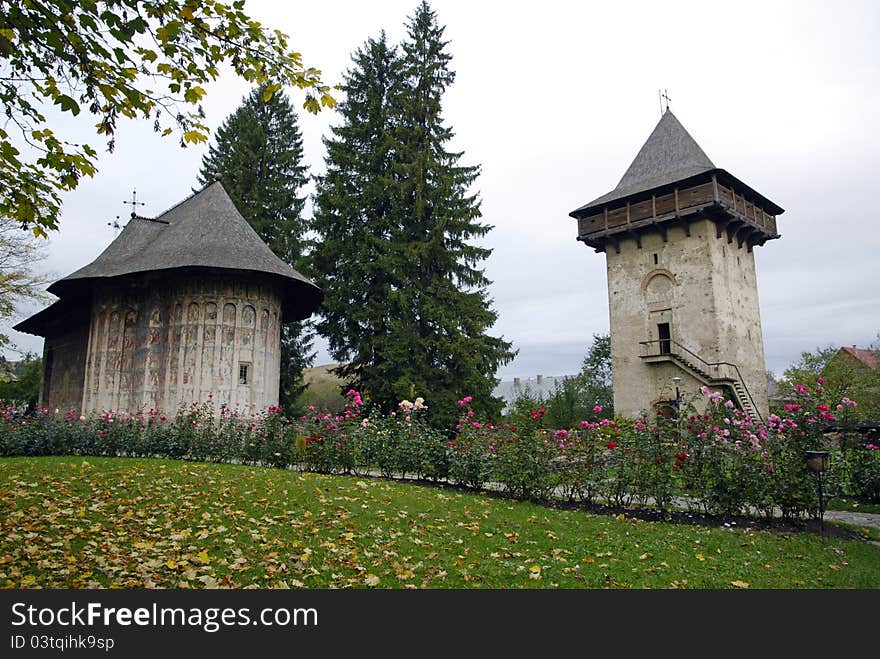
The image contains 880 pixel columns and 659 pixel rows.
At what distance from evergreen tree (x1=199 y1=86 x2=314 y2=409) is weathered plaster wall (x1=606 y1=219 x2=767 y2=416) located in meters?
13.7

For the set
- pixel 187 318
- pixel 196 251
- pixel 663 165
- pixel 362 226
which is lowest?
pixel 187 318

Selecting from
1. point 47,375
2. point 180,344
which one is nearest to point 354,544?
point 180,344

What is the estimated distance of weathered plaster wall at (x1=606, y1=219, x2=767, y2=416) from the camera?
22.3 metres

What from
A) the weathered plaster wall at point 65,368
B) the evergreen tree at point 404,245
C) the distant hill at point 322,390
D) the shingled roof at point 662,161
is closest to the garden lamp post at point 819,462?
the evergreen tree at point 404,245

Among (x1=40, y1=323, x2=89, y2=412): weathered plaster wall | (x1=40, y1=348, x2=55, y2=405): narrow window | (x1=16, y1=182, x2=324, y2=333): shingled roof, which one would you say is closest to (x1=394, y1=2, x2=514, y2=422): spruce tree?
(x1=16, y1=182, x2=324, y2=333): shingled roof

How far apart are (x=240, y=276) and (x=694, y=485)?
14857mm

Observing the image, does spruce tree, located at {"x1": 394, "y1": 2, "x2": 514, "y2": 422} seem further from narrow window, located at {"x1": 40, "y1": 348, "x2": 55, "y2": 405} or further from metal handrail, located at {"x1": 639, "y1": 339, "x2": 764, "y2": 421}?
narrow window, located at {"x1": 40, "y1": 348, "x2": 55, "y2": 405}

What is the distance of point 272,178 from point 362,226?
342 inches

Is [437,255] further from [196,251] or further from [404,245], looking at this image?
[196,251]

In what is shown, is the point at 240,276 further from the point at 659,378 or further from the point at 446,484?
the point at 659,378

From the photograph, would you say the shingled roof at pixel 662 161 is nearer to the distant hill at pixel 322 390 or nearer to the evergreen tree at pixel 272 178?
the evergreen tree at pixel 272 178

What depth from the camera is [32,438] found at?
41.6 ft

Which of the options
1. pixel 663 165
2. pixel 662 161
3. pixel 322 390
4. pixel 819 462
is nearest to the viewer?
pixel 819 462

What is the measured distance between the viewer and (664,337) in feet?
78.2
